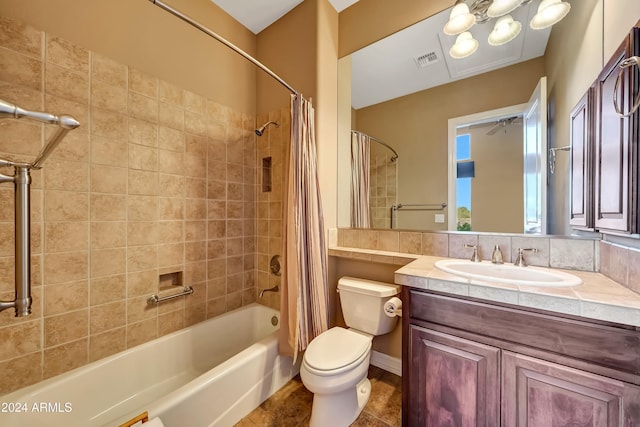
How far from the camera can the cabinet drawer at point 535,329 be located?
0.78 m

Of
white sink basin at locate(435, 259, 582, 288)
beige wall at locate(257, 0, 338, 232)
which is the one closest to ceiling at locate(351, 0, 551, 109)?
beige wall at locate(257, 0, 338, 232)

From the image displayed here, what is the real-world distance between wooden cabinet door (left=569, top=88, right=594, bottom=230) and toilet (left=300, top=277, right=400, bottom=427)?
0.98 metres

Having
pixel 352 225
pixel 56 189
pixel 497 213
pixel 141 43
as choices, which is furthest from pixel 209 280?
pixel 497 213

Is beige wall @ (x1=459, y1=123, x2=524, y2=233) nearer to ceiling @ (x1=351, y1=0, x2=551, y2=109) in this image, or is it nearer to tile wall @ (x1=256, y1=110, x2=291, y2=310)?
ceiling @ (x1=351, y1=0, x2=551, y2=109)

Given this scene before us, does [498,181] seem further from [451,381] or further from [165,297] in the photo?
[165,297]

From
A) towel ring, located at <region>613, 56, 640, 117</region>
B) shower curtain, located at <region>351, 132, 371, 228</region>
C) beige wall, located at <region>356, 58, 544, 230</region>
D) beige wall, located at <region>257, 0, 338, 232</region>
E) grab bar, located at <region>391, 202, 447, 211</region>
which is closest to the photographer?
towel ring, located at <region>613, 56, 640, 117</region>

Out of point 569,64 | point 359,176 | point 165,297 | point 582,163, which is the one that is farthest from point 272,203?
point 569,64

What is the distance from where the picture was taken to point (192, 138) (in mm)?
1800

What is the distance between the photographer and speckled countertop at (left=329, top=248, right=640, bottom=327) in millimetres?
775

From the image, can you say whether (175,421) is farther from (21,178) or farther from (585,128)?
(585,128)

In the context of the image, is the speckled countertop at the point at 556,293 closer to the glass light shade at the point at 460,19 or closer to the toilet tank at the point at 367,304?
the toilet tank at the point at 367,304

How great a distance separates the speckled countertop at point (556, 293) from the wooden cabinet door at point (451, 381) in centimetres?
22

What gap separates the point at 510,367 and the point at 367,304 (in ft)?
2.65

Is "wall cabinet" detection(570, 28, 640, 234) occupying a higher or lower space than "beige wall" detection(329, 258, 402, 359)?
higher
